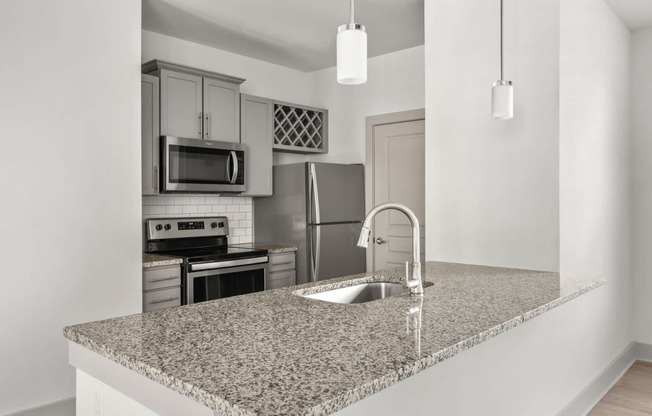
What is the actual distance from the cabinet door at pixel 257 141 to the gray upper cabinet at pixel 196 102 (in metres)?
0.14

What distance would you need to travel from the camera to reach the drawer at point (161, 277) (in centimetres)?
327

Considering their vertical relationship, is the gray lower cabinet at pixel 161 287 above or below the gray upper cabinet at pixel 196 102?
below

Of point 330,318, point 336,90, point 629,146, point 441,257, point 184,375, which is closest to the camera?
point 184,375

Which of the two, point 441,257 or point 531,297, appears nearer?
point 531,297

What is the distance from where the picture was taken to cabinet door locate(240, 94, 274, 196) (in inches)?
166

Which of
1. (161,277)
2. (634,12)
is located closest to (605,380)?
(634,12)

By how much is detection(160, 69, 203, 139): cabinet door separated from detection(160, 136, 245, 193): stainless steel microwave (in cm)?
10

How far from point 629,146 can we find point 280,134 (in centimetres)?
295

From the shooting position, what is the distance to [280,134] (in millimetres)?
4570

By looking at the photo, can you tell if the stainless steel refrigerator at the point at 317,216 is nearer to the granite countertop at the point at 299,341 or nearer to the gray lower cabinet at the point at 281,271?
the gray lower cabinet at the point at 281,271

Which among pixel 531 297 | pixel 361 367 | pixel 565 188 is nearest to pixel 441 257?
pixel 565 188

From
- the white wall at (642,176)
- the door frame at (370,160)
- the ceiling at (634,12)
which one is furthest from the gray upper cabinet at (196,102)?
the white wall at (642,176)

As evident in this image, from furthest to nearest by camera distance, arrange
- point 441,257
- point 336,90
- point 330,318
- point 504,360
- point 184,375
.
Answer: point 336,90 < point 441,257 < point 504,360 < point 330,318 < point 184,375

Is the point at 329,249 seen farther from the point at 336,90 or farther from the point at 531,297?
the point at 531,297
